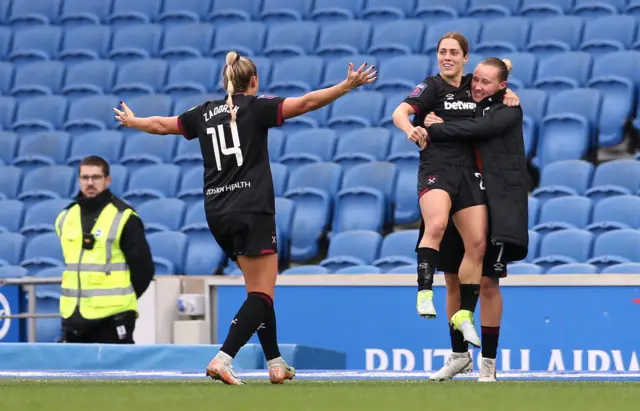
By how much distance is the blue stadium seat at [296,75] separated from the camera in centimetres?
1363

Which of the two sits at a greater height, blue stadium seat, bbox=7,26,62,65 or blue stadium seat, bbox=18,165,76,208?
blue stadium seat, bbox=7,26,62,65

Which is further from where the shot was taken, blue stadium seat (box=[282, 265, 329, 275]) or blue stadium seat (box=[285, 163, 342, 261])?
blue stadium seat (box=[285, 163, 342, 261])

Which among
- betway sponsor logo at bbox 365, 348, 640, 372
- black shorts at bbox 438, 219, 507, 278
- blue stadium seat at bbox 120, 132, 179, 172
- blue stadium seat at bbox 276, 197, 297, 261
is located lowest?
betway sponsor logo at bbox 365, 348, 640, 372

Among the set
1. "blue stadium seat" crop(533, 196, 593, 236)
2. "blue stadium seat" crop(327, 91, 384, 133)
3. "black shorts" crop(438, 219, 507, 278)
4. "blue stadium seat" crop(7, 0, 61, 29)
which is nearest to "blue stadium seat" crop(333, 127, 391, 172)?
"blue stadium seat" crop(327, 91, 384, 133)

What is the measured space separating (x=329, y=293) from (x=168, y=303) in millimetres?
1306

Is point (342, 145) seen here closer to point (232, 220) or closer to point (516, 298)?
point (516, 298)

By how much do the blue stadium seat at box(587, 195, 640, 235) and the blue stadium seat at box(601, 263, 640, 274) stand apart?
78cm

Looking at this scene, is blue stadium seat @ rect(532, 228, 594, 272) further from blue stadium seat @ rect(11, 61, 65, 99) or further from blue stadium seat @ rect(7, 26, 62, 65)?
blue stadium seat @ rect(7, 26, 62, 65)

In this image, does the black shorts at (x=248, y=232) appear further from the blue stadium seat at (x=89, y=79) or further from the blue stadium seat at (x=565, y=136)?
the blue stadium seat at (x=89, y=79)

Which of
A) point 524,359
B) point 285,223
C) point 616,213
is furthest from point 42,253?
point 616,213

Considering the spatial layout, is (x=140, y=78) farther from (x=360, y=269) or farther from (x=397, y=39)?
(x=360, y=269)

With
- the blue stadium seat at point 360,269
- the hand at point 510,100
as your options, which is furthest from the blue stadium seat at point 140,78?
the hand at point 510,100

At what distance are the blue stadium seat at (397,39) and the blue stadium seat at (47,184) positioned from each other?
10.9ft

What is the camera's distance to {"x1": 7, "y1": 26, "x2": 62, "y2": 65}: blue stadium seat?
15382 mm
